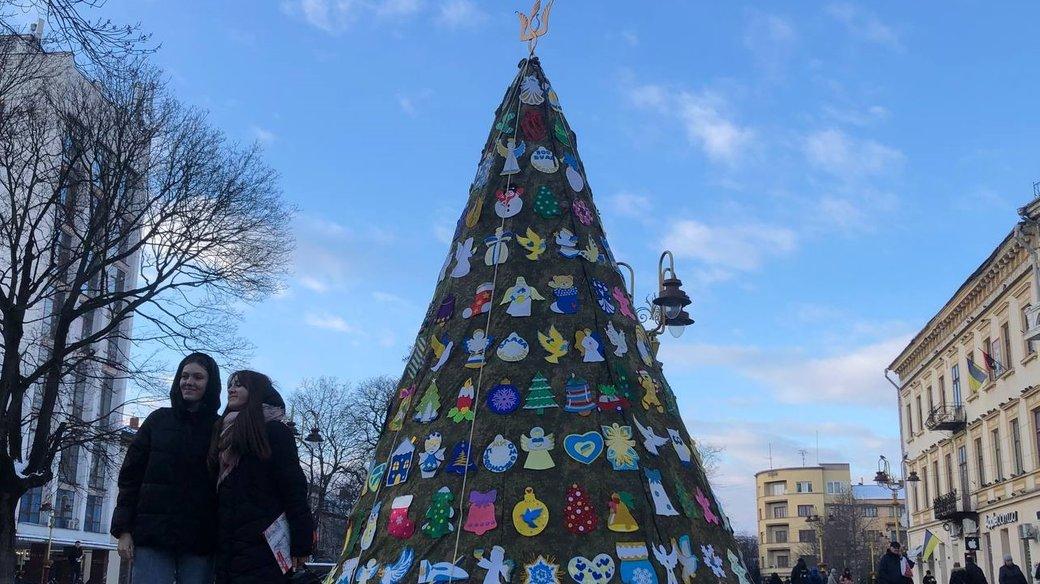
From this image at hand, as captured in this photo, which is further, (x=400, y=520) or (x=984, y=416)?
(x=984, y=416)

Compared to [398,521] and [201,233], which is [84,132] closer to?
[201,233]

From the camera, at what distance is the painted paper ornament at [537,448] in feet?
22.4

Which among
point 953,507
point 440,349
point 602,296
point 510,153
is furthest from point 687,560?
point 953,507

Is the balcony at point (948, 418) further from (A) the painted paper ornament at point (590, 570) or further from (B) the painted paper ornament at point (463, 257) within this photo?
(A) the painted paper ornament at point (590, 570)

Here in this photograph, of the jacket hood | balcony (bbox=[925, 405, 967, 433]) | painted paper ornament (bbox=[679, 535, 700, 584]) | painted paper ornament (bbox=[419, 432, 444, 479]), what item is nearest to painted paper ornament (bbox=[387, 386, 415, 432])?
painted paper ornament (bbox=[419, 432, 444, 479])

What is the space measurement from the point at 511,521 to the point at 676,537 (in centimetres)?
122

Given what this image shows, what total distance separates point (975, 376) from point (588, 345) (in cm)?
2625

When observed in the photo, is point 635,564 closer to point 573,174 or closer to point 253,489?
point 253,489

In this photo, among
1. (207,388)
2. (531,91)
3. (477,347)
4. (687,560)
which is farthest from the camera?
(531,91)

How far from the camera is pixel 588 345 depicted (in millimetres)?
7406

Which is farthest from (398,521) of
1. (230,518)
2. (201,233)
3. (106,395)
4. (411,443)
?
(106,395)

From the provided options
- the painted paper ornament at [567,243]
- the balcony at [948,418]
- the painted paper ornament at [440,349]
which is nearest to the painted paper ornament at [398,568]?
the painted paper ornament at [440,349]

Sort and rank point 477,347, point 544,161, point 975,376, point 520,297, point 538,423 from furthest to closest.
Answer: point 975,376, point 544,161, point 520,297, point 477,347, point 538,423

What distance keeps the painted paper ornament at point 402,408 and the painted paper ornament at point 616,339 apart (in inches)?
66.4
